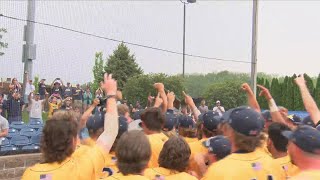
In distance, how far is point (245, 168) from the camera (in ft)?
11.7

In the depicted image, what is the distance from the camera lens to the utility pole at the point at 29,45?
1267 cm

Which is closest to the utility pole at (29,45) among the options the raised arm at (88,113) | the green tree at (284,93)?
the raised arm at (88,113)

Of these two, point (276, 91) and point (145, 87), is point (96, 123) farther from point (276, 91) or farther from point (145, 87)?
point (276, 91)

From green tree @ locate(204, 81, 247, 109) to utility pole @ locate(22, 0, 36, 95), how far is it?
49.3ft

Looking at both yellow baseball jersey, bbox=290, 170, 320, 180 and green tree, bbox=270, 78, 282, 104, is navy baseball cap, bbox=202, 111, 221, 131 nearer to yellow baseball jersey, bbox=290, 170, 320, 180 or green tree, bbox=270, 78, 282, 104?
yellow baseball jersey, bbox=290, 170, 320, 180

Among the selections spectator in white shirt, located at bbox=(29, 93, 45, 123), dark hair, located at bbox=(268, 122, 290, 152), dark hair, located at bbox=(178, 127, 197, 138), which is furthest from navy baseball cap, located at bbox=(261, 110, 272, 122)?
spectator in white shirt, located at bbox=(29, 93, 45, 123)

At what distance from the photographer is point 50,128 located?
345 cm

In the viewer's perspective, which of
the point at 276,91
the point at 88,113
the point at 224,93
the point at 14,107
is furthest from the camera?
the point at 276,91

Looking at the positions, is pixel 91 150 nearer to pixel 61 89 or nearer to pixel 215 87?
pixel 61 89

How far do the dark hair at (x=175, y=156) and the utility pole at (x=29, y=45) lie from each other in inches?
373

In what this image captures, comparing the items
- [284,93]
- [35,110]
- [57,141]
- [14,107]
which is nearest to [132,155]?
[57,141]

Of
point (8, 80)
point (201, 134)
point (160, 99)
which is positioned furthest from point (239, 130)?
point (8, 80)

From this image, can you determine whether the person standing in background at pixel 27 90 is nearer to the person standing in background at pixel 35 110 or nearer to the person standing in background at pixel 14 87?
the person standing in background at pixel 35 110

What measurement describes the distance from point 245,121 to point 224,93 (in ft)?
89.0
